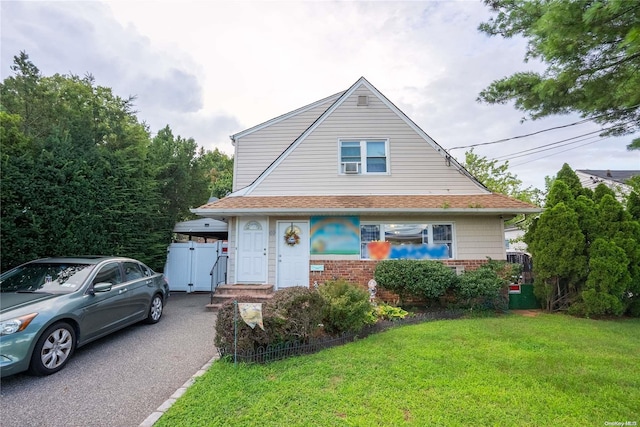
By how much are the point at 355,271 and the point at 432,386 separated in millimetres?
5405

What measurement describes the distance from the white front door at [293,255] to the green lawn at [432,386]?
411 centimetres

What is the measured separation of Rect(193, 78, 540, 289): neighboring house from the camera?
28.9 ft

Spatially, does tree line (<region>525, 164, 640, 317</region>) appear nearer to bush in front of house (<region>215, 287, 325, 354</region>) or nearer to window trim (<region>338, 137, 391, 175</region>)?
window trim (<region>338, 137, 391, 175</region>)

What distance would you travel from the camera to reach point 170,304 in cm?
901

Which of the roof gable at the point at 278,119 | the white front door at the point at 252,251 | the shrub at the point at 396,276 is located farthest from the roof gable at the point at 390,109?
the shrub at the point at 396,276

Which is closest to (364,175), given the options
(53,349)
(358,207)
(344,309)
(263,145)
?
(358,207)

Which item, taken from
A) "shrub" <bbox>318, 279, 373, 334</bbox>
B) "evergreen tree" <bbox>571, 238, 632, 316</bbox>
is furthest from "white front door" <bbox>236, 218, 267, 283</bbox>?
"evergreen tree" <bbox>571, 238, 632, 316</bbox>

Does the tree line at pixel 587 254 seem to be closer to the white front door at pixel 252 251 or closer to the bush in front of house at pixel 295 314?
the bush in front of house at pixel 295 314

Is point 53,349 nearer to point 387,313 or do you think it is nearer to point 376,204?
point 387,313

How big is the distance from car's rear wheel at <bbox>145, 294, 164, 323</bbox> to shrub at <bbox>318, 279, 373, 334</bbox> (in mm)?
3997

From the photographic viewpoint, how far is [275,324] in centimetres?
450

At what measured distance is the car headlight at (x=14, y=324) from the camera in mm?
3615

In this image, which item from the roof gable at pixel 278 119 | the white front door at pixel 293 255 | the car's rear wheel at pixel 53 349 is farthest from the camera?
the roof gable at pixel 278 119

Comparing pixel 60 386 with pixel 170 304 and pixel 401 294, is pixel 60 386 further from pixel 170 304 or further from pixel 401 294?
pixel 401 294
